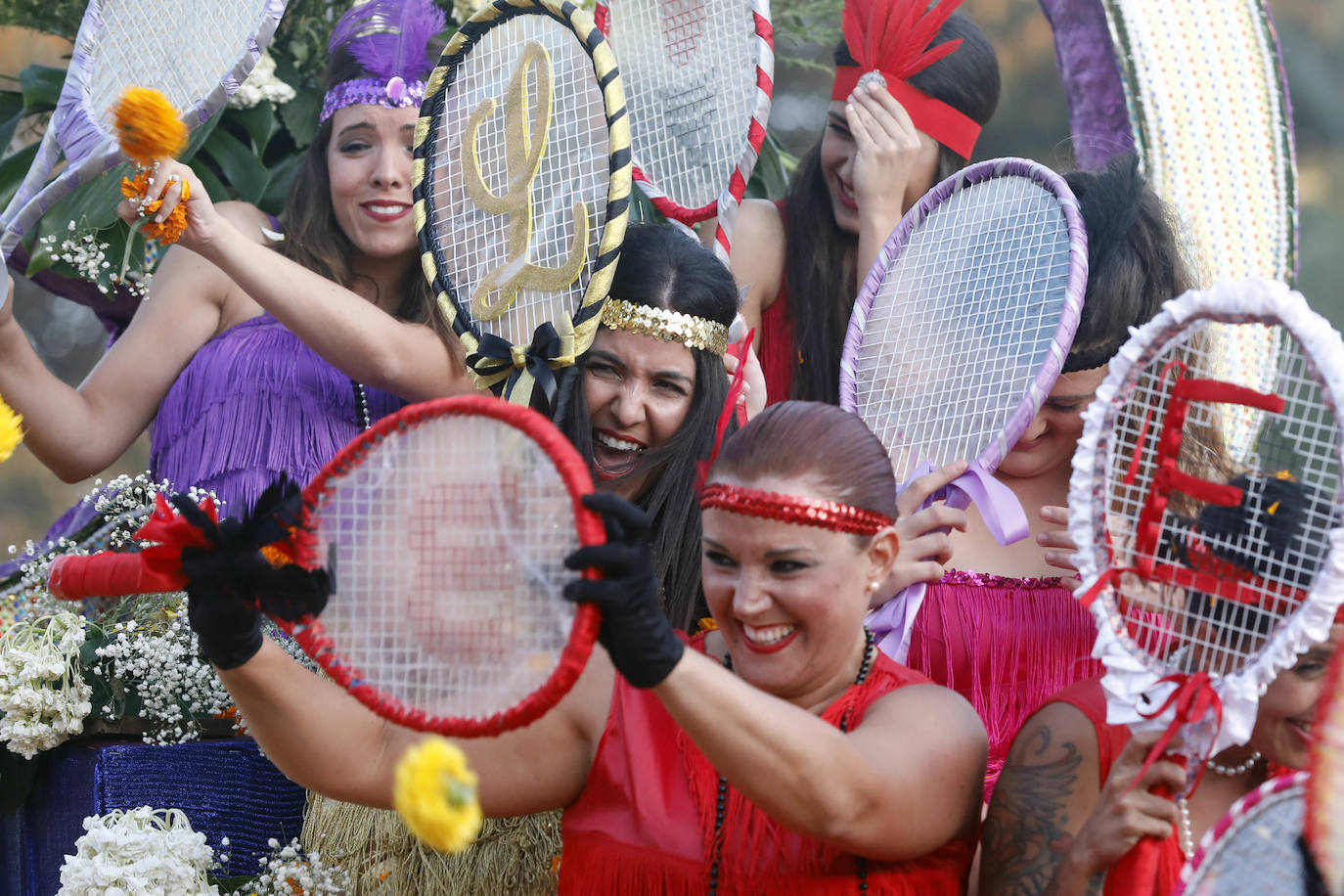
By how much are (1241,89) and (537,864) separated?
3688mm

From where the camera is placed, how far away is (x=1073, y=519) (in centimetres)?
206

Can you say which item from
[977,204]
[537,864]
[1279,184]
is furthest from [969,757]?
[1279,184]

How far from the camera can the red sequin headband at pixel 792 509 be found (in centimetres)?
210

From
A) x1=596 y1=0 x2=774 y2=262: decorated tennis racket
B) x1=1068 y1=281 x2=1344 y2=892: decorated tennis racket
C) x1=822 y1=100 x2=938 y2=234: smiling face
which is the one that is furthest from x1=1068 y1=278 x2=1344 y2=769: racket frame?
x1=822 y1=100 x2=938 y2=234: smiling face

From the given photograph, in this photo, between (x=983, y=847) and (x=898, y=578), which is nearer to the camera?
(x=983, y=847)

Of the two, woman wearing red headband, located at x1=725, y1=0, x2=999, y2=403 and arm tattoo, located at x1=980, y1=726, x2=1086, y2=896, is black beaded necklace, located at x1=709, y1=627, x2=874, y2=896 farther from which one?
woman wearing red headband, located at x1=725, y1=0, x2=999, y2=403

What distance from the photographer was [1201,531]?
78.4 inches

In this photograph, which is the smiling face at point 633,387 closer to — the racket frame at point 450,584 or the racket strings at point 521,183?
the racket strings at point 521,183

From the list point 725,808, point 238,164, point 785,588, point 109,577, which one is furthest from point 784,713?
point 238,164

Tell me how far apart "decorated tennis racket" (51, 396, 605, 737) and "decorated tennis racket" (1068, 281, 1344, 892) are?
30.7 inches

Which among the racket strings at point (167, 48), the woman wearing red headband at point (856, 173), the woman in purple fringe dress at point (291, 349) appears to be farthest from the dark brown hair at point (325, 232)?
the woman wearing red headband at point (856, 173)

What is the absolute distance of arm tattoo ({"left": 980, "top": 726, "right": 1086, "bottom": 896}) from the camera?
2.11 meters

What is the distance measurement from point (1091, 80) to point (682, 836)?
11.8 feet

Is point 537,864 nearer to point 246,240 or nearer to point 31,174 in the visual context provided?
point 246,240
